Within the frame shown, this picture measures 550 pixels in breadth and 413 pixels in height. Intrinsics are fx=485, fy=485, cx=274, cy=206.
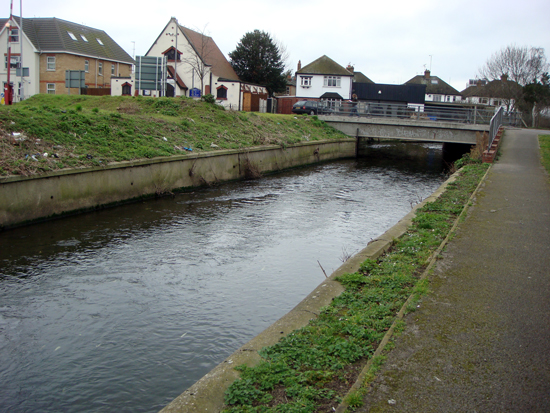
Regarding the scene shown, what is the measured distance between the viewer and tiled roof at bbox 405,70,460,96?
309 ft

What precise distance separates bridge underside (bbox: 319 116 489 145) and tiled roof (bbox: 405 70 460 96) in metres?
62.4

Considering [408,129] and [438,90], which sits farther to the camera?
[438,90]

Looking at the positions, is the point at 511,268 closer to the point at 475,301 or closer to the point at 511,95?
the point at 475,301

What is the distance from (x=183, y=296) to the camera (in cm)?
846

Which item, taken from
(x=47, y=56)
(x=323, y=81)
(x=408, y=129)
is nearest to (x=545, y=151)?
(x=408, y=129)

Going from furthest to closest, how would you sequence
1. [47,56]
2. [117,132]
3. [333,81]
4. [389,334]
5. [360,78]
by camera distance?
[360,78] < [333,81] < [47,56] < [117,132] < [389,334]

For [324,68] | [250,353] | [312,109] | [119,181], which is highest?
[324,68]

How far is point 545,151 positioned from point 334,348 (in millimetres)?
22356

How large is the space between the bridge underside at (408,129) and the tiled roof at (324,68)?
29.5 m

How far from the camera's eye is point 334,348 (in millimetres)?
4777

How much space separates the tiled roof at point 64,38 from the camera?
50.5m

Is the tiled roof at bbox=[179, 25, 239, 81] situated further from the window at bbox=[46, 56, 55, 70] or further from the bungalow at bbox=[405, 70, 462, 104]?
the bungalow at bbox=[405, 70, 462, 104]

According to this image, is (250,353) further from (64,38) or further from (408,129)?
(64,38)

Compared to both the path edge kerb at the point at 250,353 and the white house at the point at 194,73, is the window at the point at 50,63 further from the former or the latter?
the path edge kerb at the point at 250,353
